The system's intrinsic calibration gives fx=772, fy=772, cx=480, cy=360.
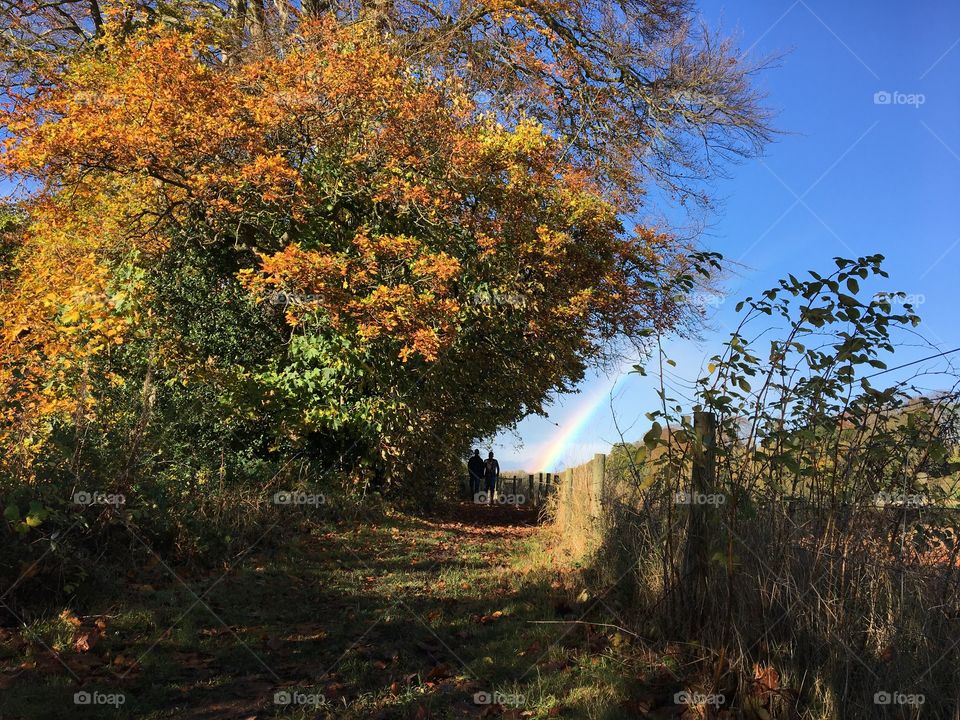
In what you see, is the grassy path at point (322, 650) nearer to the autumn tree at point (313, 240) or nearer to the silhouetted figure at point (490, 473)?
the autumn tree at point (313, 240)

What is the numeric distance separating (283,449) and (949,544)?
13627mm

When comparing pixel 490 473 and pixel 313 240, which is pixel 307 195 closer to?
pixel 313 240

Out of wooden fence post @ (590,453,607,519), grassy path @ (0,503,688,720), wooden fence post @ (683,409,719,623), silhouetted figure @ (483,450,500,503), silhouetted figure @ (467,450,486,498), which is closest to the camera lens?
grassy path @ (0,503,688,720)

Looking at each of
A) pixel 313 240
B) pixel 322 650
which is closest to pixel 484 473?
pixel 313 240

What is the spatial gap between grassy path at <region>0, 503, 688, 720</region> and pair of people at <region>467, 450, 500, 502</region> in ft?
49.0

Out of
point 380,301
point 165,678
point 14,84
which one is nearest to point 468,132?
point 380,301

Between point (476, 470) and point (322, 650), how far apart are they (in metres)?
18.6

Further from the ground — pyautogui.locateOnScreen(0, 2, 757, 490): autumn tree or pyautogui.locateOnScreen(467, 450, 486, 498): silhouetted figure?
pyautogui.locateOnScreen(0, 2, 757, 490): autumn tree

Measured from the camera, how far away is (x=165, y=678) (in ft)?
19.8

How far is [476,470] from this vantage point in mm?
25188

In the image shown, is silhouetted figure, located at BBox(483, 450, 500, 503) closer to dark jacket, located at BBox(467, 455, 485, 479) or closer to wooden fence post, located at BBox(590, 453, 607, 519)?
dark jacket, located at BBox(467, 455, 485, 479)

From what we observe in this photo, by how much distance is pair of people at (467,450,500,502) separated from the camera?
25.0 metres

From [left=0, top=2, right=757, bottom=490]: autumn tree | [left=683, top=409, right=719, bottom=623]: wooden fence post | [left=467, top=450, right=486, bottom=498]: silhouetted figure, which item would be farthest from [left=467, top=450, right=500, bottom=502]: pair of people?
[left=683, top=409, right=719, bottom=623]: wooden fence post

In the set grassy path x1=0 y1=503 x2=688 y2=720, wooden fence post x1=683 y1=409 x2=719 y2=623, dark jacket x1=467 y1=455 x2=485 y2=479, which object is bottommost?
grassy path x1=0 y1=503 x2=688 y2=720
